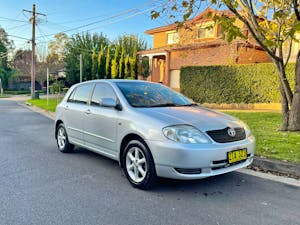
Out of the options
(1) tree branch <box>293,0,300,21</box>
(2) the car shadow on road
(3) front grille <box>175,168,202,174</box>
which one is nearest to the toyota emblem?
(3) front grille <box>175,168,202,174</box>

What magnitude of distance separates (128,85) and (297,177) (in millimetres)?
3198

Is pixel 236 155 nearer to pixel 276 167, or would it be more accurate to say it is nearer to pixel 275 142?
pixel 276 167

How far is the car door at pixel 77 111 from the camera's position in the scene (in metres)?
5.13

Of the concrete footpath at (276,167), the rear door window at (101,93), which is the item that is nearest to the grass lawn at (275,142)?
the concrete footpath at (276,167)

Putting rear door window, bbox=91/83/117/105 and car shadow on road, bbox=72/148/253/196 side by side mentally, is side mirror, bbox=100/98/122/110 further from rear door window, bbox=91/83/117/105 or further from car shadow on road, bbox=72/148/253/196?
car shadow on road, bbox=72/148/253/196

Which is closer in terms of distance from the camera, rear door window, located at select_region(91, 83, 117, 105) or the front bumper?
the front bumper

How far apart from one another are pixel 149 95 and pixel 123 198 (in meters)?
1.86

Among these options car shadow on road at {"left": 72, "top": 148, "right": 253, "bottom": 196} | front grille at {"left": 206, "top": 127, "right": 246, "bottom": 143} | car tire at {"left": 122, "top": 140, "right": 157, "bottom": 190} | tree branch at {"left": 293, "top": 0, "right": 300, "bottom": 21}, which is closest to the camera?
front grille at {"left": 206, "top": 127, "right": 246, "bottom": 143}

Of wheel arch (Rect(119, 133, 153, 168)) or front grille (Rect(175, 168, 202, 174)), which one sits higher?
wheel arch (Rect(119, 133, 153, 168))

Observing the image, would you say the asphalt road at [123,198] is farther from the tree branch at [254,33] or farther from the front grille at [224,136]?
the tree branch at [254,33]

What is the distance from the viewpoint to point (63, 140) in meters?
5.87

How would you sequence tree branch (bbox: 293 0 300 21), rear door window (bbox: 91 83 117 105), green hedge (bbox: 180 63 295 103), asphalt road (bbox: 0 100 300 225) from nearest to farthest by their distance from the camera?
asphalt road (bbox: 0 100 300 225) → rear door window (bbox: 91 83 117 105) → tree branch (bbox: 293 0 300 21) → green hedge (bbox: 180 63 295 103)

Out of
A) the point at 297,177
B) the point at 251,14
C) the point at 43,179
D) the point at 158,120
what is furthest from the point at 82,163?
the point at 251,14

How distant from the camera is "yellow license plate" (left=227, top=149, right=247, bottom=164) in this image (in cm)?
353
